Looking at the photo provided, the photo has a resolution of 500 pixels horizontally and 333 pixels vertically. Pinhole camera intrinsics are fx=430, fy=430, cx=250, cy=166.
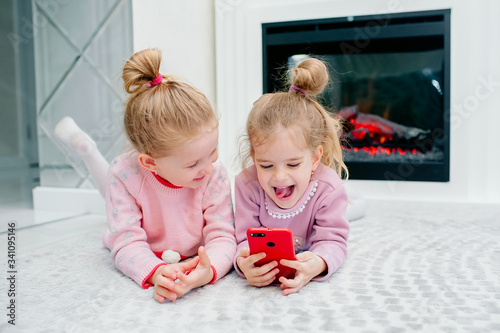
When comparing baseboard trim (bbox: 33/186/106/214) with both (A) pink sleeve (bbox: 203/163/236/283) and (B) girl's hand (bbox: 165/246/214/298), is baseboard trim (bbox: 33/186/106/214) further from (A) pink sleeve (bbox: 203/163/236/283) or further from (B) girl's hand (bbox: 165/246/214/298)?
(B) girl's hand (bbox: 165/246/214/298)

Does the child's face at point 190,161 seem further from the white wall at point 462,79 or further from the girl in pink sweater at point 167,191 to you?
the white wall at point 462,79

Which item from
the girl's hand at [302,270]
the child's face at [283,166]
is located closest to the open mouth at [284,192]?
the child's face at [283,166]

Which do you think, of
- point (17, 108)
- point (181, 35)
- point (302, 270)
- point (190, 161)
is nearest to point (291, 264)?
point (302, 270)

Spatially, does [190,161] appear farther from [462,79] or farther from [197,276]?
[462,79]

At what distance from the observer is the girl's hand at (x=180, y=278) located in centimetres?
70

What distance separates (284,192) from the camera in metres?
0.83

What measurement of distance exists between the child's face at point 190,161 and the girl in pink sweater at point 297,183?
0.08m

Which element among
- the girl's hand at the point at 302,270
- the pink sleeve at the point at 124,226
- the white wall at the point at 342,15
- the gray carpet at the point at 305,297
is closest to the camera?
the gray carpet at the point at 305,297

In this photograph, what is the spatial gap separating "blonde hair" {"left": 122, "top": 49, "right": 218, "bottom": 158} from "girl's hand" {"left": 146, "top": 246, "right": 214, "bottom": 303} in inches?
8.3

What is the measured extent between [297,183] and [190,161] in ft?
0.67

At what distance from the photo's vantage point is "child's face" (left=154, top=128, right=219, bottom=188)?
798 mm

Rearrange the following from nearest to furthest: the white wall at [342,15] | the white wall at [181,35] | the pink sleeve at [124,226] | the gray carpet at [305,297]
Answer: the gray carpet at [305,297] < the pink sleeve at [124,226] < the white wall at [181,35] < the white wall at [342,15]

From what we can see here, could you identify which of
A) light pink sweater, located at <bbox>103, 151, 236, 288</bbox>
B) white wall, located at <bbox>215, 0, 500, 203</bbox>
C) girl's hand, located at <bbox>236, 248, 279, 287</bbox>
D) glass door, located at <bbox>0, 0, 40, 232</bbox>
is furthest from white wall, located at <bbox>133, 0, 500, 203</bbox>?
girl's hand, located at <bbox>236, 248, 279, 287</bbox>

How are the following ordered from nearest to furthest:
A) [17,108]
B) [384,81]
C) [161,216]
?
[161,216] → [17,108] → [384,81]
